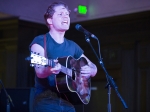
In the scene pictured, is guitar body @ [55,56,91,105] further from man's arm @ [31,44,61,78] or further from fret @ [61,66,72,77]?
man's arm @ [31,44,61,78]

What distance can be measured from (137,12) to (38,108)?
13.9 feet

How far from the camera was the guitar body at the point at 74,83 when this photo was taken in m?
3.09

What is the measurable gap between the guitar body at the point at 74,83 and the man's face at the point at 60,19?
284mm

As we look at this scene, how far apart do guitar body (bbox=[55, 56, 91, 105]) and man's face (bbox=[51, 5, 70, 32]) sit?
0.28 m

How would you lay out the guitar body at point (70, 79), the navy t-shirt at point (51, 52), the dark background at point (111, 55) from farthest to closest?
1. the dark background at point (111, 55)
2. the navy t-shirt at point (51, 52)
3. the guitar body at point (70, 79)

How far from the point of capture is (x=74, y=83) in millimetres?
3305

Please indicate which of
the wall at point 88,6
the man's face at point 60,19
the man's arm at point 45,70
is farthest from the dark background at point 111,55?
the man's arm at point 45,70

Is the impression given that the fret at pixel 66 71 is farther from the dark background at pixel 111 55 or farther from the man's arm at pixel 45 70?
the dark background at pixel 111 55

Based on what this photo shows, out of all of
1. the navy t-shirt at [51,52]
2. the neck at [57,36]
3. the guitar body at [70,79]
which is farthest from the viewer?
the neck at [57,36]

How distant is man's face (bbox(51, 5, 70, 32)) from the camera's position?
10.8 feet

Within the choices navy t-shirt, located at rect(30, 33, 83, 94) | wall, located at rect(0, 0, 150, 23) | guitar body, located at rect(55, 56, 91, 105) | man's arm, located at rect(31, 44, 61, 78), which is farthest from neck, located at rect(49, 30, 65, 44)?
wall, located at rect(0, 0, 150, 23)

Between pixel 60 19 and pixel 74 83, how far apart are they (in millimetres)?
574

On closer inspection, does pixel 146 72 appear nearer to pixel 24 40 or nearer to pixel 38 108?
pixel 24 40

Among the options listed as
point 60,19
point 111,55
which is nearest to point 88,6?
point 111,55
